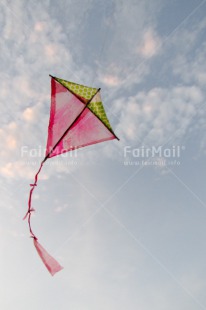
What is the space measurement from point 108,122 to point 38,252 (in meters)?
4.86

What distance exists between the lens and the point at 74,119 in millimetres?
8898

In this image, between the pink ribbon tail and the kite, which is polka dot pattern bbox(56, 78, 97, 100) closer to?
the kite

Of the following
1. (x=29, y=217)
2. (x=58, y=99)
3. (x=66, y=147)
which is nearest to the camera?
(x=29, y=217)

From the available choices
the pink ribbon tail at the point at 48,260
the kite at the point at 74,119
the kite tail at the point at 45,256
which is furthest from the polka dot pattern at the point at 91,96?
the pink ribbon tail at the point at 48,260

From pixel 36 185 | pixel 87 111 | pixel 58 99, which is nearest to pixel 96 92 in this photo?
pixel 87 111

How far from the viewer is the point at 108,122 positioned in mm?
9477

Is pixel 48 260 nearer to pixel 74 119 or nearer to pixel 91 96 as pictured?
pixel 74 119

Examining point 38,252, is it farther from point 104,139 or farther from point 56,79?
point 56,79

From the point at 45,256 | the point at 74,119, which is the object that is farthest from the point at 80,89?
the point at 45,256

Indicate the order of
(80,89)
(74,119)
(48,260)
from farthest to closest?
1. (80,89)
2. (74,119)
3. (48,260)

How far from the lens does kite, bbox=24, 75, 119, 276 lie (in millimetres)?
8680

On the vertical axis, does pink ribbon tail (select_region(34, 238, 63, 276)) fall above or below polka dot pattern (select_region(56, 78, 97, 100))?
below

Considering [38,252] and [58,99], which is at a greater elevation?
[58,99]

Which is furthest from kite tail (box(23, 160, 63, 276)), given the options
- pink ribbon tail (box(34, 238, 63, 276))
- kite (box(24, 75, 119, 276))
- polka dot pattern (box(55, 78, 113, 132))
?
polka dot pattern (box(55, 78, 113, 132))
